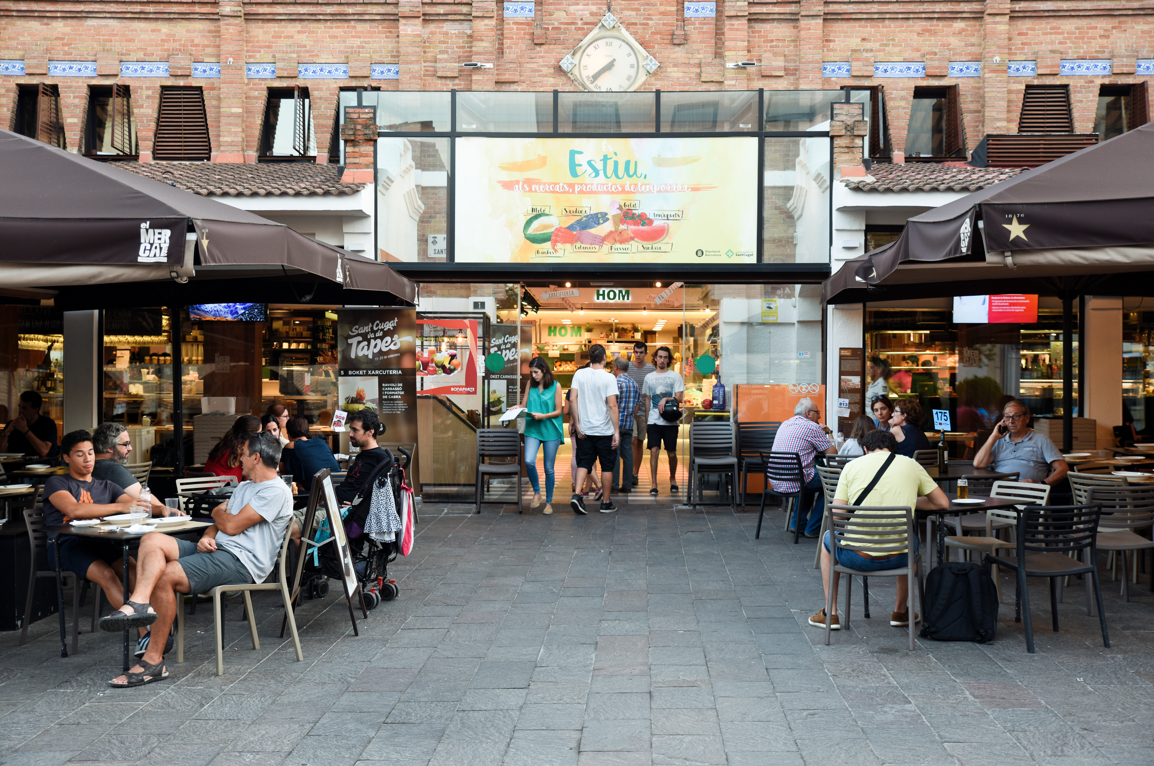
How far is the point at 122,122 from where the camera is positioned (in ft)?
50.1

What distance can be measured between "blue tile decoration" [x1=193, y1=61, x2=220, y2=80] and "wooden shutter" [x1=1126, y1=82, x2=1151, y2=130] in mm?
15072

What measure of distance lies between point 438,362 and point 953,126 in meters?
9.62

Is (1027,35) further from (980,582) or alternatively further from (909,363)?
(980,582)

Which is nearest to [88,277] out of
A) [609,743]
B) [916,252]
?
[609,743]

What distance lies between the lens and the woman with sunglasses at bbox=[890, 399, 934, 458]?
8336 millimetres

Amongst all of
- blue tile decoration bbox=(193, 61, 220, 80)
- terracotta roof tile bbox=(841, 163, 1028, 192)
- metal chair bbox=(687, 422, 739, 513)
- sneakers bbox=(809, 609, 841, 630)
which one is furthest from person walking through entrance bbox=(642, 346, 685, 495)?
blue tile decoration bbox=(193, 61, 220, 80)

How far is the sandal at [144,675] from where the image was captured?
15.4ft

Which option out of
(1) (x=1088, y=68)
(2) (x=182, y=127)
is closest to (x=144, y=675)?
(2) (x=182, y=127)

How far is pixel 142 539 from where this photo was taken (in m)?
5.02

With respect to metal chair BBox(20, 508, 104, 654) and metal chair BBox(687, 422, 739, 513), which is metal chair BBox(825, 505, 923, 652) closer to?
metal chair BBox(20, 508, 104, 654)

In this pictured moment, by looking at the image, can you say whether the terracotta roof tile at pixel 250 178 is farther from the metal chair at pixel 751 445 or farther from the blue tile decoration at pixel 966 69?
the blue tile decoration at pixel 966 69

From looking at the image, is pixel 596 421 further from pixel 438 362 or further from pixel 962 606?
pixel 962 606

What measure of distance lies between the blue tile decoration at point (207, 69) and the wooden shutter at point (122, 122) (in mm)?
1184

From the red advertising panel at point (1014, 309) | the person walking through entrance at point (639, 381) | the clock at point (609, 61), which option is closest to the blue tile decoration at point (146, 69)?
the clock at point (609, 61)
